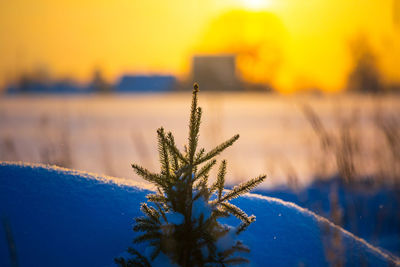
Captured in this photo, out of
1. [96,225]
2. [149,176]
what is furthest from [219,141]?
[149,176]

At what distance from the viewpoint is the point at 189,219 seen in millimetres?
1209

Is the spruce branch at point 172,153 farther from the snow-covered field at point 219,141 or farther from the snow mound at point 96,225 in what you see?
the snow-covered field at point 219,141

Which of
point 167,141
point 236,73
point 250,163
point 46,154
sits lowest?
point 250,163

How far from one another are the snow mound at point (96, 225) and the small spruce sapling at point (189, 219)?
174 millimetres

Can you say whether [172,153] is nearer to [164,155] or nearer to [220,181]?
[164,155]

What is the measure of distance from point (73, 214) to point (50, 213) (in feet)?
0.28

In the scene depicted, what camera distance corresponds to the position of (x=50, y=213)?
4.62ft

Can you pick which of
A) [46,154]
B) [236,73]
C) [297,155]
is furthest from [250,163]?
[46,154]

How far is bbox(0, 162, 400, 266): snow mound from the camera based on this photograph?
1.31 metres

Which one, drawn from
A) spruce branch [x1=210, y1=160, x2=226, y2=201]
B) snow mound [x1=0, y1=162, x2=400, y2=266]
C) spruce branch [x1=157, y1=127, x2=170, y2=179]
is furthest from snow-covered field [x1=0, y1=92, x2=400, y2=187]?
spruce branch [x1=157, y1=127, x2=170, y2=179]

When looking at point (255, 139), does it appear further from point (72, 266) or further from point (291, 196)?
point (72, 266)

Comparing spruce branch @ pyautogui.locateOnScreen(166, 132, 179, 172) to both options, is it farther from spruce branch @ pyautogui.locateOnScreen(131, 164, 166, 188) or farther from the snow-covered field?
the snow-covered field

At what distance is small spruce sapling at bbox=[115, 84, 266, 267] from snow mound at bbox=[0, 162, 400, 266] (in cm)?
17

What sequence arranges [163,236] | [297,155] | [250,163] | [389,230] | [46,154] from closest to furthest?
[163,236]
[389,230]
[46,154]
[250,163]
[297,155]
